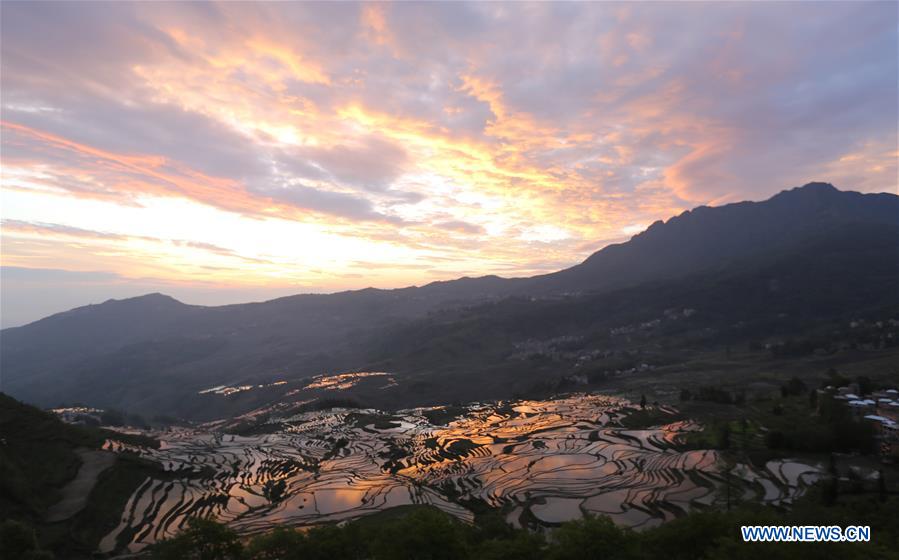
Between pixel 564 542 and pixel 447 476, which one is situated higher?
pixel 564 542

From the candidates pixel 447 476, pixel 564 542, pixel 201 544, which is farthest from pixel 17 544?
pixel 447 476

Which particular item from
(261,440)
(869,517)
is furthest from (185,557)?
(261,440)

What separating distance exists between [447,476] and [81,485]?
176 ft

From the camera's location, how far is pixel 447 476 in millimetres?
82688

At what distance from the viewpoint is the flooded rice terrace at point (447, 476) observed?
64.6 metres

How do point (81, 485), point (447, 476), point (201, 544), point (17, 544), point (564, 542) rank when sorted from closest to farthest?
point (564, 542)
point (201, 544)
point (17, 544)
point (81, 485)
point (447, 476)

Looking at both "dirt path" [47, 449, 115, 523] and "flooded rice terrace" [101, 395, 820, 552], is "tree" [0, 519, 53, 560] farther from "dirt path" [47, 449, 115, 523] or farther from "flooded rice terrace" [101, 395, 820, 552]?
"dirt path" [47, 449, 115, 523]

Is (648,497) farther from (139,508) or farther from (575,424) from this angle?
(139,508)

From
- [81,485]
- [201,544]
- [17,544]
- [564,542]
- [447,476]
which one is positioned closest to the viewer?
[564,542]

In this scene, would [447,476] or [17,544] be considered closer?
[17,544]

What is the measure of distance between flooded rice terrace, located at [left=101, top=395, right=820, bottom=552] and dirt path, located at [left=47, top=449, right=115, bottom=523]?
5.89 meters

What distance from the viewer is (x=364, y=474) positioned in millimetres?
86438

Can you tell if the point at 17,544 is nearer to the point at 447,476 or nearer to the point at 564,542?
the point at 564,542

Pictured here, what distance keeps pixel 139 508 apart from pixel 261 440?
157 ft
